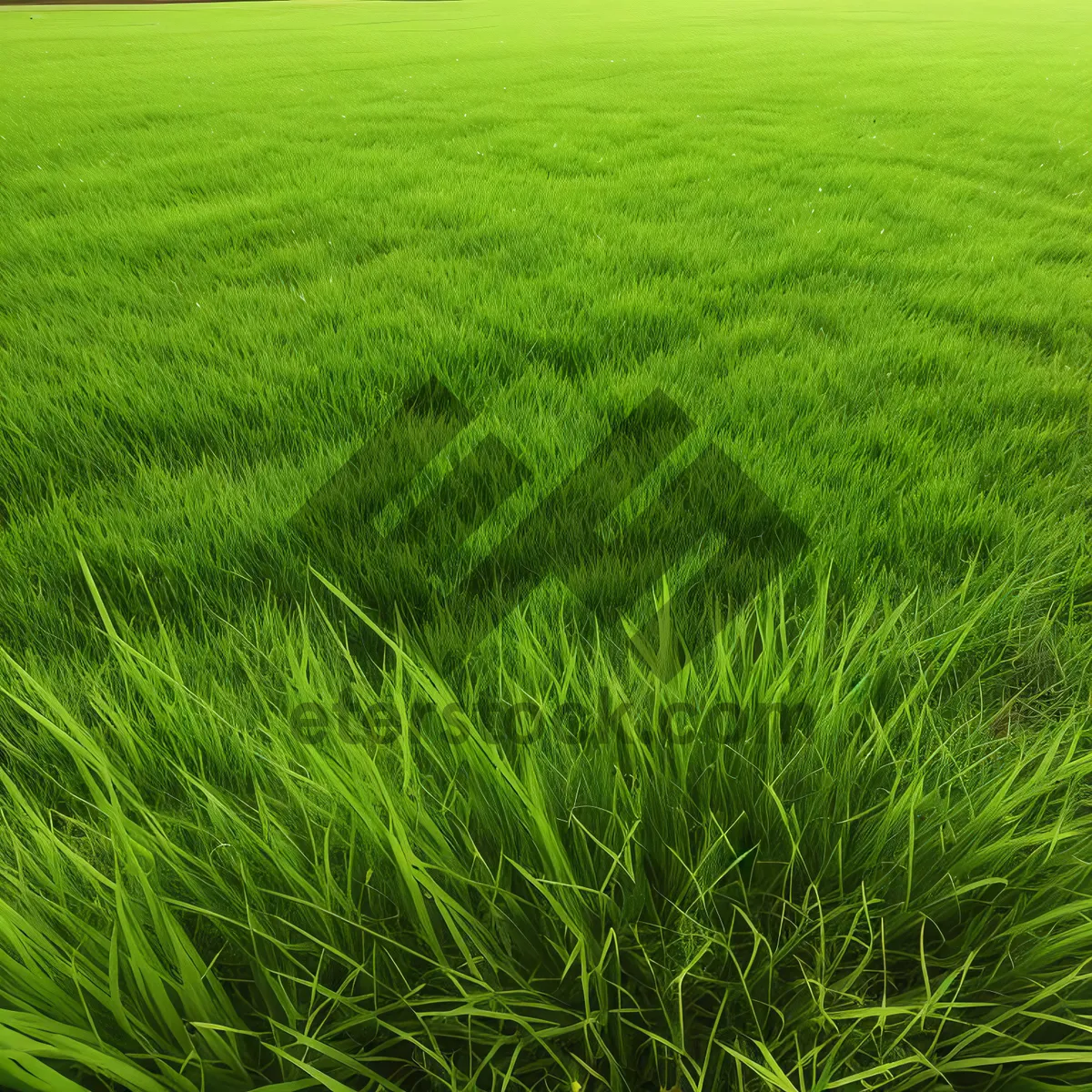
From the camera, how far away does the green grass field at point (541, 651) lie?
768 mm

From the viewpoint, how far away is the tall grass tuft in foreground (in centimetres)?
72

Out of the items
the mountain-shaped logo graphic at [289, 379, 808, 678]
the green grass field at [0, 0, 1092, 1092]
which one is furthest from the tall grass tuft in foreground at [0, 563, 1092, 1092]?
the mountain-shaped logo graphic at [289, 379, 808, 678]

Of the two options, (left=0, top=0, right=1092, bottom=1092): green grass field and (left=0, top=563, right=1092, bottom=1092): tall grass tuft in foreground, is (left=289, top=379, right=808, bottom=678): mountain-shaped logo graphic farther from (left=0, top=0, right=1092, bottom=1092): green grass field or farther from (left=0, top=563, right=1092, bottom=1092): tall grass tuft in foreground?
(left=0, top=563, right=1092, bottom=1092): tall grass tuft in foreground

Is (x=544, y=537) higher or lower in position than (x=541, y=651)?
lower

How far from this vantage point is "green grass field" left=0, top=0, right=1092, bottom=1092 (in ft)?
2.52

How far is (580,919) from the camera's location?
794 millimetres

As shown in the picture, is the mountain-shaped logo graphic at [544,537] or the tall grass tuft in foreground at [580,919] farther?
the mountain-shaped logo graphic at [544,537]

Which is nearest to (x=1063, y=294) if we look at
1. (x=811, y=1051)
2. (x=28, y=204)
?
(x=811, y=1051)

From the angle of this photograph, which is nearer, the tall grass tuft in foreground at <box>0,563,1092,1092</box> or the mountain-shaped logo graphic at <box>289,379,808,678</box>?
the tall grass tuft in foreground at <box>0,563,1092,1092</box>

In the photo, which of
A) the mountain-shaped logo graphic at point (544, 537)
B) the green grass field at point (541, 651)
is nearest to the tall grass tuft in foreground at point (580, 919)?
the green grass field at point (541, 651)

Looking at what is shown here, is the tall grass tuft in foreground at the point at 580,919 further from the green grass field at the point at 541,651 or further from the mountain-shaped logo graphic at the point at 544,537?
the mountain-shaped logo graphic at the point at 544,537

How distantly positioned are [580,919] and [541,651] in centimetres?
45

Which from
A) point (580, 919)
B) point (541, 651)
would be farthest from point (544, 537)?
point (580, 919)

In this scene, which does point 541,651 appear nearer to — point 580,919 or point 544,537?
point 580,919
